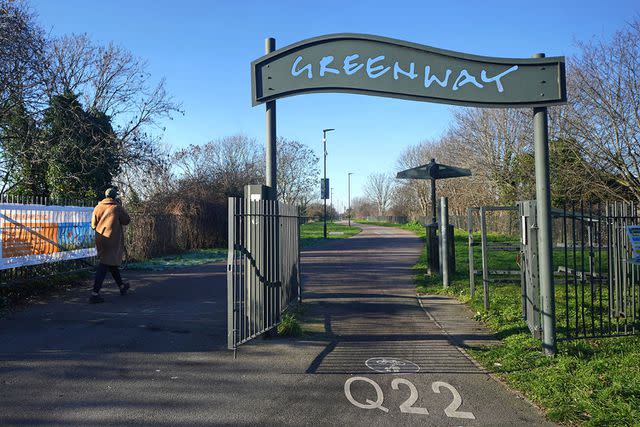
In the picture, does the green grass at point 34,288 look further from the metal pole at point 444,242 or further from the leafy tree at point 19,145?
the metal pole at point 444,242

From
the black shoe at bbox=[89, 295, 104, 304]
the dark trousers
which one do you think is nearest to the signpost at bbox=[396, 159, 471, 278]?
the dark trousers

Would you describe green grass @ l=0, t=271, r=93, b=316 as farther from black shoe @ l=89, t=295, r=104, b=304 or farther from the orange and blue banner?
black shoe @ l=89, t=295, r=104, b=304

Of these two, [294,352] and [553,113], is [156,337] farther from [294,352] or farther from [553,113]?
[553,113]

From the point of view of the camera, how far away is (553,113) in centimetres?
2145

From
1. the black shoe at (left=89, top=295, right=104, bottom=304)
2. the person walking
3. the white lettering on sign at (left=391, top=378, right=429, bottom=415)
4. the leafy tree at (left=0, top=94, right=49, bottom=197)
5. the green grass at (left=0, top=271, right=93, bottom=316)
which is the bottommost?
the white lettering on sign at (left=391, top=378, right=429, bottom=415)

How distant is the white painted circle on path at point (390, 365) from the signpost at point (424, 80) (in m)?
1.59

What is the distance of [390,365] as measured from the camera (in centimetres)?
554

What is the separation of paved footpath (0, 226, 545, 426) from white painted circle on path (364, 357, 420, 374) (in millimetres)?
21

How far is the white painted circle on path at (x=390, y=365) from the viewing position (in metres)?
5.36

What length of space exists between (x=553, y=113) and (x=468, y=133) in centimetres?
1527

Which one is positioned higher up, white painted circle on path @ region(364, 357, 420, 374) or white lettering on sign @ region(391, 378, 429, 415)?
white painted circle on path @ region(364, 357, 420, 374)

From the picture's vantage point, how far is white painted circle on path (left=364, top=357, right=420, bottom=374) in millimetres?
5362

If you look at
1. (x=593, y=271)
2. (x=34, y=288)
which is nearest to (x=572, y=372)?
(x=593, y=271)

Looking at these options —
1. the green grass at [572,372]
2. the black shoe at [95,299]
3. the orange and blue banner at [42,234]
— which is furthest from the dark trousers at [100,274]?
the green grass at [572,372]
